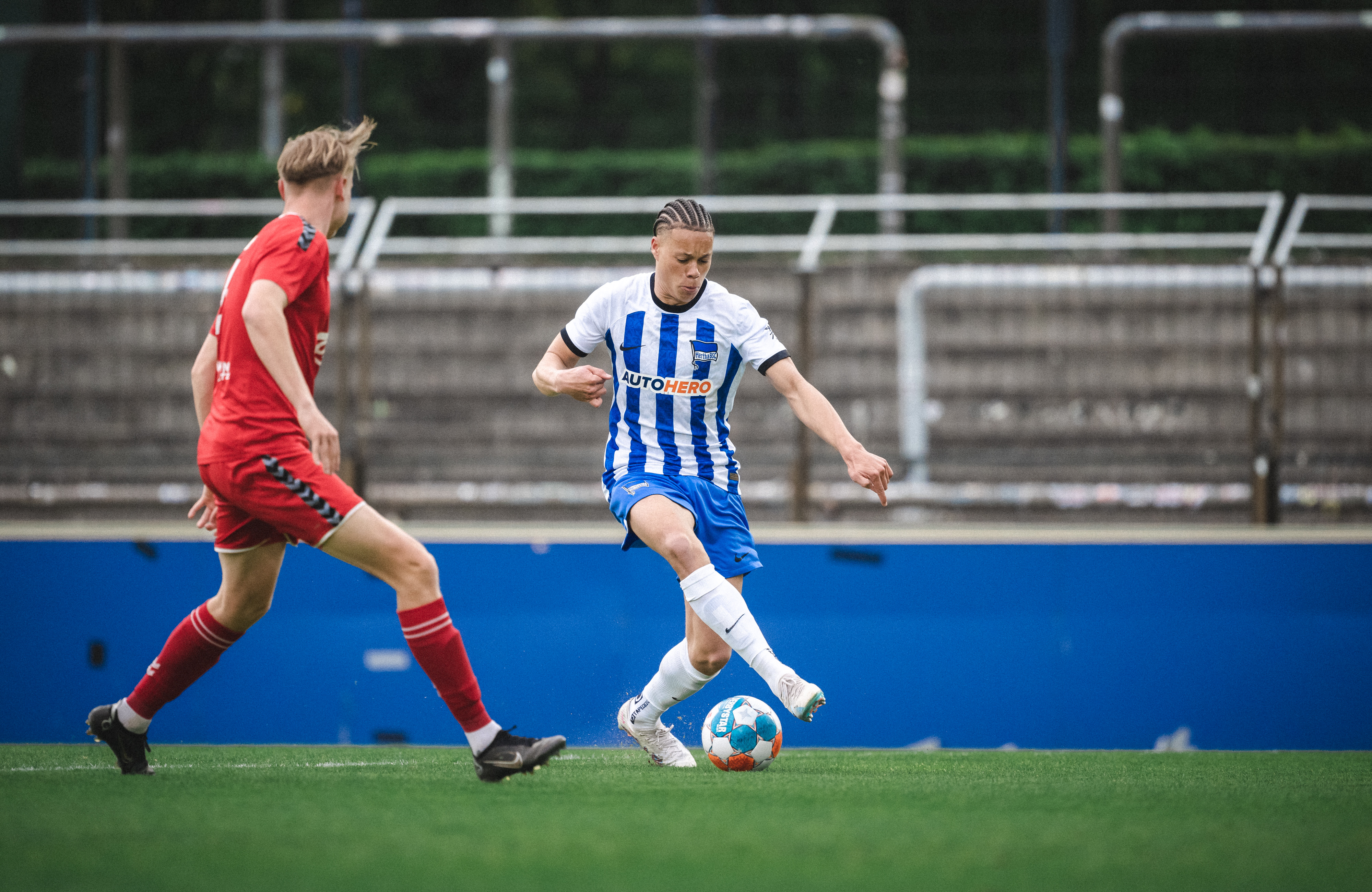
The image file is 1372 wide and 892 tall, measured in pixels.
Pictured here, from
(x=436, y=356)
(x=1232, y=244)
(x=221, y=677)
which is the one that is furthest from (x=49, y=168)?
(x=1232, y=244)

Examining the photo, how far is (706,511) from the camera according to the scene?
4.81 meters

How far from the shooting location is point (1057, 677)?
6.18 meters

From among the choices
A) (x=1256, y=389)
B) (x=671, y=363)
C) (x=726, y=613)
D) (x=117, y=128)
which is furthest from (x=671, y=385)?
(x=117, y=128)

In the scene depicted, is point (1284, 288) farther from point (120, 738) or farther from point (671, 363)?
point (120, 738)

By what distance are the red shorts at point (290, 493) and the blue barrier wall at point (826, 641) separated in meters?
2.37

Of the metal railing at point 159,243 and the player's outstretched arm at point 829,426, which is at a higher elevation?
the metal railing at point 159,243

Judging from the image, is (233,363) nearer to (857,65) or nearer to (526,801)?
(526,801)

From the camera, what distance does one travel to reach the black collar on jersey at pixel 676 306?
4.82 metres

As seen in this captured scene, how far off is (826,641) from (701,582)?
187 centimetres

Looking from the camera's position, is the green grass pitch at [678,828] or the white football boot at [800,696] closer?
the green grass pitch at [678,828]

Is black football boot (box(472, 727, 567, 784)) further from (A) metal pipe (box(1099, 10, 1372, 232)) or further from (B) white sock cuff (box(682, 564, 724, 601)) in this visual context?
(A) metal pipe (box(1099, 10, 1372, 232))

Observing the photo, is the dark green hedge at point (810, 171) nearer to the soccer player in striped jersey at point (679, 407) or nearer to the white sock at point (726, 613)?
the soccer player in striped jersey at point (679, 407)

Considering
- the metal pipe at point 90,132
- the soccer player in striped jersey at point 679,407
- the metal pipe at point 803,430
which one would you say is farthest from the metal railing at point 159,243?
the soccer player in striped jersey at point 679,407

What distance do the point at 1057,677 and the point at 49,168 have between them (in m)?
14.1
